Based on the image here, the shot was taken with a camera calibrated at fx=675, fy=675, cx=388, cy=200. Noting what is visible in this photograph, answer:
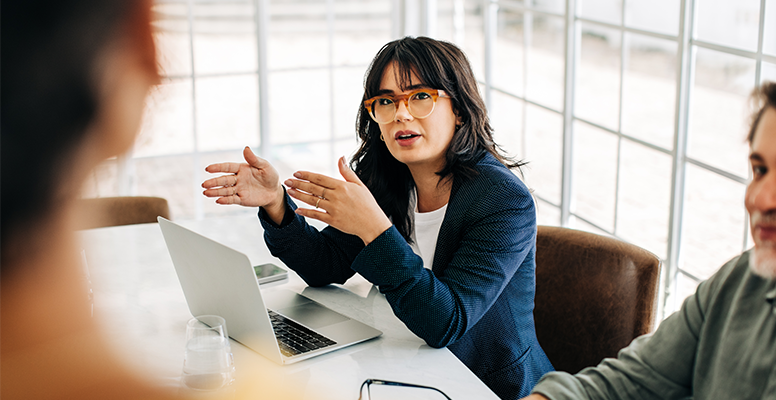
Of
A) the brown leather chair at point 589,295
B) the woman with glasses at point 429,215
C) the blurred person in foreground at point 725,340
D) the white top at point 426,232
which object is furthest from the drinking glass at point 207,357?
the brown leather chair at point 589,295

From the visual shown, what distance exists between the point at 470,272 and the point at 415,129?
0.43 metres

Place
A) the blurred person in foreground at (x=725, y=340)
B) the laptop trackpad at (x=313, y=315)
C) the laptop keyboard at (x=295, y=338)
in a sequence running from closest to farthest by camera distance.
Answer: the blurred person in foreground at (x=725, y=340), the laptop keyboard at (x=295, y=338), the laptop trackpad at (x=313, y=315)

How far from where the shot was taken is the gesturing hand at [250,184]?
160 cm

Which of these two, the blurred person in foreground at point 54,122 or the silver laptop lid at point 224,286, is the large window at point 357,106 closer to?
the blurred person in foreground at point 54,122

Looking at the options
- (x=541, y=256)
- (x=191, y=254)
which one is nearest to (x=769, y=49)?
(x=541, y=256)

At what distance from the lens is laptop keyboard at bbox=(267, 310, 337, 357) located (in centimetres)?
134

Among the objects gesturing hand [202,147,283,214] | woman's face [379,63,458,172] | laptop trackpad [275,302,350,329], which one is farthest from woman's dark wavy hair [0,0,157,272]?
woman's face [379,63,458,172]

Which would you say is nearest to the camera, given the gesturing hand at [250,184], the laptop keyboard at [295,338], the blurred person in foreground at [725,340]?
the blurred person in foreground at [725,340]

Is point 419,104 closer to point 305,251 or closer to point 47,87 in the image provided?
point 305,251

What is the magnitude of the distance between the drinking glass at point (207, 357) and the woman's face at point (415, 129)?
0.76m

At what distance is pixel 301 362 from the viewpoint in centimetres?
130

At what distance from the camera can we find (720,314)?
1.12 metres

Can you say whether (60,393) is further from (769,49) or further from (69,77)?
(769,49)

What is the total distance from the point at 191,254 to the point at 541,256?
950 mm
